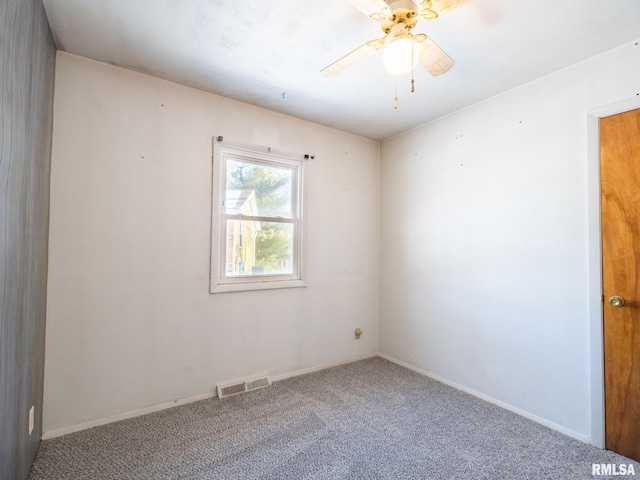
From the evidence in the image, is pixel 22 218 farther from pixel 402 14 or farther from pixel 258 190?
pixel 402 14

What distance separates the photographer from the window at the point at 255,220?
258 centimetres

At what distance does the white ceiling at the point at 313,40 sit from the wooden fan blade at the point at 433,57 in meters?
0.26

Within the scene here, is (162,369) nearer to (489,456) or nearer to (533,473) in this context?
(489,456)

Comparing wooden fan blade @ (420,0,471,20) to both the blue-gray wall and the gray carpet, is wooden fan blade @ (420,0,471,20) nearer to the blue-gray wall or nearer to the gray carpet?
the blue-gray wall

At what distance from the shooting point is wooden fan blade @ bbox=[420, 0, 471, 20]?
4.18ft

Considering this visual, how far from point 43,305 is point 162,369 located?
35.5 inches

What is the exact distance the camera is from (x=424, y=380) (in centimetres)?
288

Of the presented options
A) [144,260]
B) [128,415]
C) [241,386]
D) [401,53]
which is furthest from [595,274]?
[128,415]

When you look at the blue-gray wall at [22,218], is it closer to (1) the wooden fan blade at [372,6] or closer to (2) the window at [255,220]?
(2) the window at [255,220]

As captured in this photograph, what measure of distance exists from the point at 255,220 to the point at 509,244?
2196 mm

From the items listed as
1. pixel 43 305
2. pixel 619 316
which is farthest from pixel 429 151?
pixel 43 305

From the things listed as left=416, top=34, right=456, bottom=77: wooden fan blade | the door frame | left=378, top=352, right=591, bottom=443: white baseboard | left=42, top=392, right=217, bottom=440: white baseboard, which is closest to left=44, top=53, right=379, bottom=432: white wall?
left=42, top=392, right=217, bottom=440: white baseboard

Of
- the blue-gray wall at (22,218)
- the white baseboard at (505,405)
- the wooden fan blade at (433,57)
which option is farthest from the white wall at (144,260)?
the wooden fan blade at (433,57)

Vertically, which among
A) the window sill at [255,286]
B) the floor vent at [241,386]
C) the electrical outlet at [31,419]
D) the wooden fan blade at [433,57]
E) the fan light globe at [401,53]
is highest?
the wooden fan blade at [433,57]
